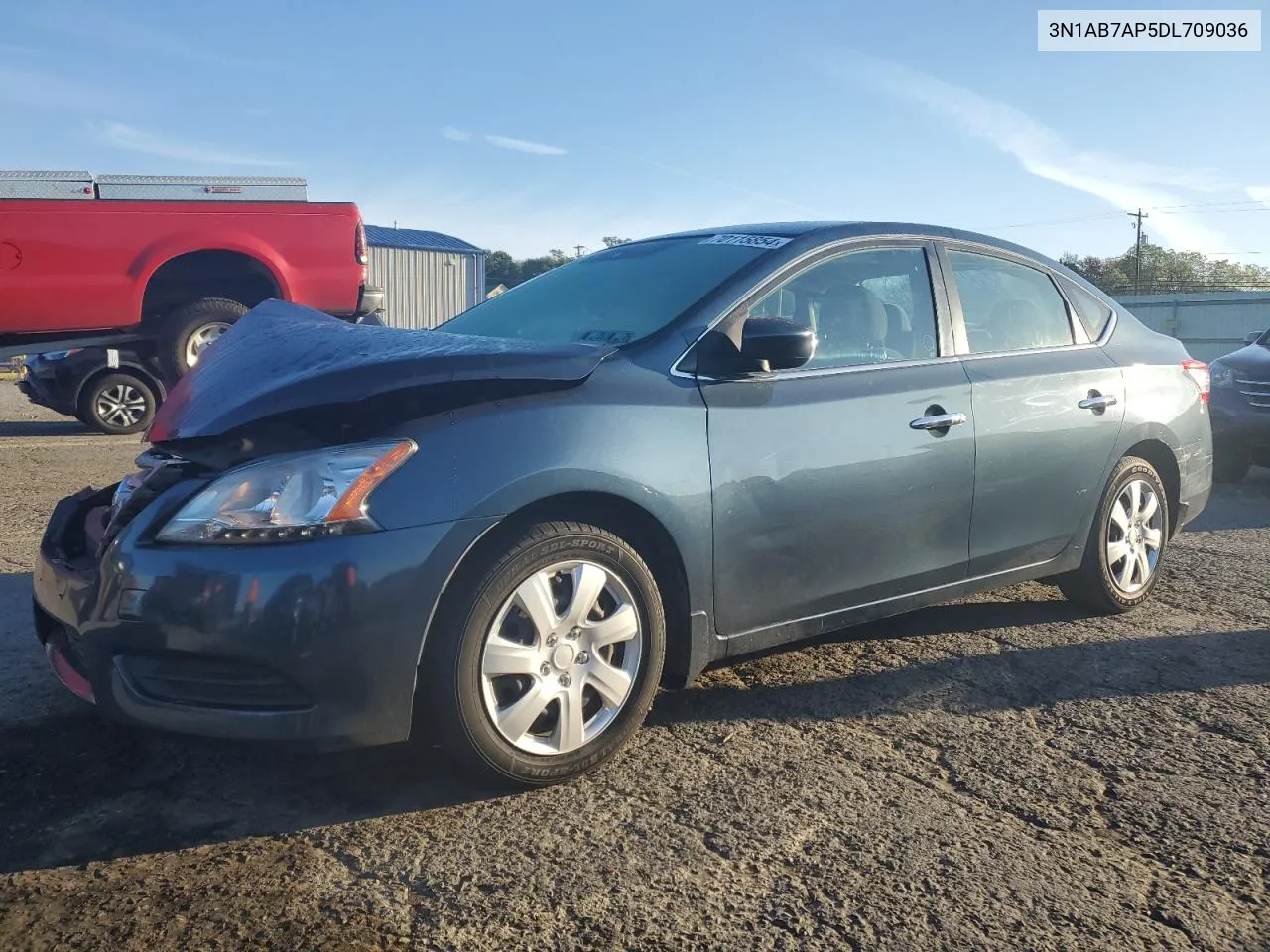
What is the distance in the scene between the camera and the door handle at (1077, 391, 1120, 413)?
4.38m

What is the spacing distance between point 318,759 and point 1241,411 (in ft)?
26.2

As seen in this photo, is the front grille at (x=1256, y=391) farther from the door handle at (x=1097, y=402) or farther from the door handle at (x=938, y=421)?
the door handle at (x=938, y=421)

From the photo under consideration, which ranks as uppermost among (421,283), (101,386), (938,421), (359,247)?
(421,283)

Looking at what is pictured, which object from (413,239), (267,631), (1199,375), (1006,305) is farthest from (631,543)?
(413,239)

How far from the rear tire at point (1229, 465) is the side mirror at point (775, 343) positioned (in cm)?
699

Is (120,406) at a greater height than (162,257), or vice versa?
(162,257)

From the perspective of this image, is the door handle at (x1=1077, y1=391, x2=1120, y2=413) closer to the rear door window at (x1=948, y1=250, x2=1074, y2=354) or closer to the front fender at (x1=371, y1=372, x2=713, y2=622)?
the rear door window at (x1=948, y1=250, x2=1074, y2=354)

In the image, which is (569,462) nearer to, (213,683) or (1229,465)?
(213,683)

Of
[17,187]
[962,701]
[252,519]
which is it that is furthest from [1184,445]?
[17,187]

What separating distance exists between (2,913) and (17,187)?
8.49m

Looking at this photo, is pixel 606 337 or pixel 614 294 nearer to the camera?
pixel 606 337

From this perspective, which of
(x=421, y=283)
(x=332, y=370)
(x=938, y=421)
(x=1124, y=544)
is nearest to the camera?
(x=332, y=370)

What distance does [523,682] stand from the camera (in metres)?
2.85

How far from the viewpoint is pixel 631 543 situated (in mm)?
3076
